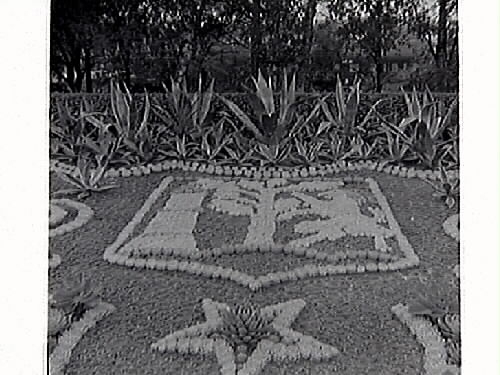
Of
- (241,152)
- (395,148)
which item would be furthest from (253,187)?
(395,148)

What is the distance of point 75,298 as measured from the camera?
1.66 metres

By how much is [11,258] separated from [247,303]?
0.64 metres

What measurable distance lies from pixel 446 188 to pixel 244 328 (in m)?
0.58

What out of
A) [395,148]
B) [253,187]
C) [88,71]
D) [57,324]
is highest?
[88,71]

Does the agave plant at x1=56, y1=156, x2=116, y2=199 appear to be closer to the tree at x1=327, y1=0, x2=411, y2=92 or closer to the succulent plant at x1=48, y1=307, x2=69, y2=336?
the succulent plant at x1=48, y1=307, x2=69, y2=336

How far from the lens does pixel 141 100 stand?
1.75 m

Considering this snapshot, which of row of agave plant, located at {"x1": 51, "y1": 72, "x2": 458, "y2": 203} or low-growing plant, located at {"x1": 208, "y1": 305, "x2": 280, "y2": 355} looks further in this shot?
row of agave plant, located at {"x1": 51, "y1": 72, "x2": 458, "y2": 203}

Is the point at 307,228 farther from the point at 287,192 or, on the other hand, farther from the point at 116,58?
the point at 116,58

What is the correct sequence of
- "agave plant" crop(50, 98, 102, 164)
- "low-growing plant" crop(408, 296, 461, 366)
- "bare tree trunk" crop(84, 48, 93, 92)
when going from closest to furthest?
"low-growing plant" crop(408, 296, 461, 366) < "agave plant" crop(50, 98, 102, 164) < "bare tree trunk" crop(84, 48, 93, 92)

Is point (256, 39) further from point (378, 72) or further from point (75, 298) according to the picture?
point (75, 298)

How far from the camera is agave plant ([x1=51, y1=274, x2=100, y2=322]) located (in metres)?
1.65

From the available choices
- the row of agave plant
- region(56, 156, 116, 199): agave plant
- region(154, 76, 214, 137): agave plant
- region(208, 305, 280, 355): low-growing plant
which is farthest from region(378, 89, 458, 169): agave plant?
region(56, 156, 116, 199): agave plant

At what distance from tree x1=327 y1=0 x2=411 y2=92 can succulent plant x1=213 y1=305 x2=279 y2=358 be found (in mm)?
648
